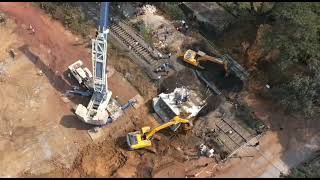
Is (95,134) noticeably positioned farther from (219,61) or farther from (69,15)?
(69,15)

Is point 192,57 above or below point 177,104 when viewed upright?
above

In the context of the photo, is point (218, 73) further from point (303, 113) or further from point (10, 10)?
point (10, 10)

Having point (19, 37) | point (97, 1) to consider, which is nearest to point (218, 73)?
point (97, 1)

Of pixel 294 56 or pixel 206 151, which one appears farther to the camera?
pixel 294 56

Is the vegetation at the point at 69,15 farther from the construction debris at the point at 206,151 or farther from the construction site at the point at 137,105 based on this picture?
the construction debris at the point at 206,151

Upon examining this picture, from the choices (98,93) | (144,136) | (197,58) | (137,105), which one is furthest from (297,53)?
(98,93)

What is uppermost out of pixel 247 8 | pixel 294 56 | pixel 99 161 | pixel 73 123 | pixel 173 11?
pixel 294 56

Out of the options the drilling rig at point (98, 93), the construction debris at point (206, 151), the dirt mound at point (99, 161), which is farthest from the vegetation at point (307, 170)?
the drilling rig at point (98, 93)
